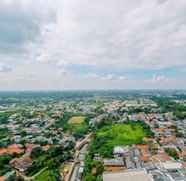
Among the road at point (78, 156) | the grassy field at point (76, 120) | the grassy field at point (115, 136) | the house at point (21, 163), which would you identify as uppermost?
the grassy field at point (76, 120)

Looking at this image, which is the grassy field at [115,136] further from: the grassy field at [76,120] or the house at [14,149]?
the grassy field at [76,120]

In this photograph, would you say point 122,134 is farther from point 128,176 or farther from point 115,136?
point 128,176

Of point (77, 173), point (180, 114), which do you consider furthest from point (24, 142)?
point (180, 114)

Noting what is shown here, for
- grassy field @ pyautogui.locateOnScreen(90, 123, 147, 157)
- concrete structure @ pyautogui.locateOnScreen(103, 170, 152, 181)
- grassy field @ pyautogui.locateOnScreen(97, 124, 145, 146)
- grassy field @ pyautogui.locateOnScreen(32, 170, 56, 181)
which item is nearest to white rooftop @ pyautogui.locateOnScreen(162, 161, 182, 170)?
concrete structure @ pyautogui.locateOnScreen(103, 170, 152, 181)

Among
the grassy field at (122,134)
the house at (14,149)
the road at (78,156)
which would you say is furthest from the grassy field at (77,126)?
the house at (14,149)

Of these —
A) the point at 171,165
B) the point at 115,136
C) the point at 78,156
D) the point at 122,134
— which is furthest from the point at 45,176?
the point at 122,134

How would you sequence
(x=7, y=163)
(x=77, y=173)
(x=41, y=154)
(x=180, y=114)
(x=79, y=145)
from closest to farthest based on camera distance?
(x=77, y=173), (x=7, y=163), (x=41, y=154), (x=79, y=145), (x=180, y=114)

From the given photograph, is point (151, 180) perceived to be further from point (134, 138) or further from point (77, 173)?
point (134, 138)
